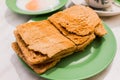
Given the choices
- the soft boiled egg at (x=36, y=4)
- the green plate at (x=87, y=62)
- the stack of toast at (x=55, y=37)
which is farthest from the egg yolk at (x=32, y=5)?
the green plate at (x=87, y=62)

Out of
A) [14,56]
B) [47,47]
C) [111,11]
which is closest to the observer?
[47,47]

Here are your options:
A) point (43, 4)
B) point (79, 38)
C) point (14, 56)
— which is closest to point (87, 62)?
point (79, 38)

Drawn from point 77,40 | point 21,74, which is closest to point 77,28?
point 77,40

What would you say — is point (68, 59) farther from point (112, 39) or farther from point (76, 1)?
point (76, 1)

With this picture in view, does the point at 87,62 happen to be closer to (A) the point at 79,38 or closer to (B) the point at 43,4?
(A) the point at 79,38

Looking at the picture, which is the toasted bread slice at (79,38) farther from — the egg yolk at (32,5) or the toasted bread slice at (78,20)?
the egg yolk at (32,5)

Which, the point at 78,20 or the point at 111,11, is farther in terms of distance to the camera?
the point at 111,11

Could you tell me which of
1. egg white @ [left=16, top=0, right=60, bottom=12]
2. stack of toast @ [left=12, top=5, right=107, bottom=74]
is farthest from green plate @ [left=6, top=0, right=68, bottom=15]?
stack of toast @ [left=12, top=5, right=107, bottom=74]
